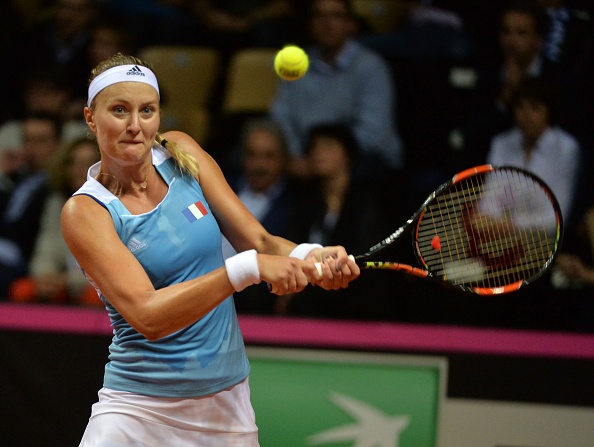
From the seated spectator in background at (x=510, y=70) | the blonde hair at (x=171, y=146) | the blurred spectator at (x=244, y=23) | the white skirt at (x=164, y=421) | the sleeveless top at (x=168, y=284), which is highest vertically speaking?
the blurred spectator at (x=244, y=23)

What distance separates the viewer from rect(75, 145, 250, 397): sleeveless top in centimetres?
285

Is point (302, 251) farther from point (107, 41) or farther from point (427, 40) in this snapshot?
point (107, 41)

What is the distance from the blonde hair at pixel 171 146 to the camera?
9.51ft

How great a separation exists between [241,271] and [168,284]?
366 millimetres

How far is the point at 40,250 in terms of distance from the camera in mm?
5500

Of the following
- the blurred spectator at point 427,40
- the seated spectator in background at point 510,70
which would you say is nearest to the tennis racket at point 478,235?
the seated spectator in background at point 510,70

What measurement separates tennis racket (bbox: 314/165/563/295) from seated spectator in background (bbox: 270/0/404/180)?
1.31 metres

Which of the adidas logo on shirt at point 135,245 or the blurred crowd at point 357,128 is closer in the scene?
the adidas logo on shirt at point 135,245

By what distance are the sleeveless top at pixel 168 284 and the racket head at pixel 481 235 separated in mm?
818

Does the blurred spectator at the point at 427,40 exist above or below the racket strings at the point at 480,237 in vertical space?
above

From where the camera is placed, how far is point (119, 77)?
2830 mm

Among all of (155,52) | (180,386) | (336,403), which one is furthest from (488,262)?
(155,52)

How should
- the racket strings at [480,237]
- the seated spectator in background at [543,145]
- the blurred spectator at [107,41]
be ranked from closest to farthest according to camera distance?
the racket strings at [480,237] → the seated spectator in background at [543,145] → the blurred spectator at [107,41]

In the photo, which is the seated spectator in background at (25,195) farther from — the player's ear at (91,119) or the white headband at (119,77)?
the white headband at (119,77)
